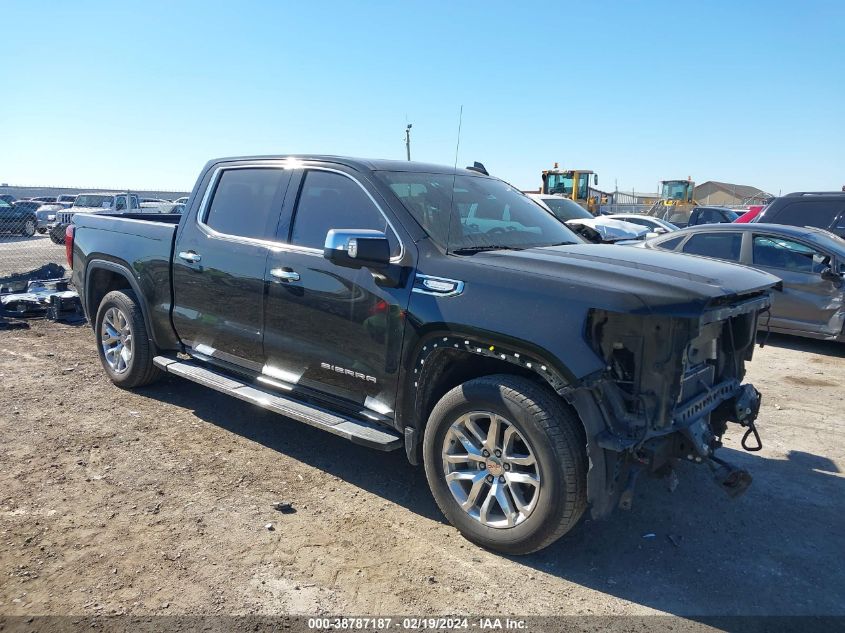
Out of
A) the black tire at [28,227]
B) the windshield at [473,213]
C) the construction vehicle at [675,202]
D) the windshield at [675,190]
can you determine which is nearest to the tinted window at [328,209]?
the windshield at [473,213]

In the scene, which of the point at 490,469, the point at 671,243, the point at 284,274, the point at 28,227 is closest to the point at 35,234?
the point at 28,227

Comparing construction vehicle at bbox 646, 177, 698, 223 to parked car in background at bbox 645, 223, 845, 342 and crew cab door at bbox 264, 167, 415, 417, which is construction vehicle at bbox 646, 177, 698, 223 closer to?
parked car in background at bbox 645, 223, 845, 342

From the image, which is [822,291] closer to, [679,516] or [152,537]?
[679,516]

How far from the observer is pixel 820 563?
11.4 ft

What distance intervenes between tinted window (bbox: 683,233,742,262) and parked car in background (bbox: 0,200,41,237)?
2431 centimetres

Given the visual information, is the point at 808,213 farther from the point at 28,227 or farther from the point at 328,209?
the point at 28,227

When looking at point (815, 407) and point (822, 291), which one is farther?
point (822, 291)

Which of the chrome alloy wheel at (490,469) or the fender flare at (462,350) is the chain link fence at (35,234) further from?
the chrome alloy wheel at (490,469)

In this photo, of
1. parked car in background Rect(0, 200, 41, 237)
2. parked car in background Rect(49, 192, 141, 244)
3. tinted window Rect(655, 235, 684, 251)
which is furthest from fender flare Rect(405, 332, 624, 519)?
parked car in background Rect(0, 200, 41, 237)

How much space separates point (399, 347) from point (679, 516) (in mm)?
1944

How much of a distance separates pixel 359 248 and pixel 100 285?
12.2 ft

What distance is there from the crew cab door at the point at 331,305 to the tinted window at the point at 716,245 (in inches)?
233

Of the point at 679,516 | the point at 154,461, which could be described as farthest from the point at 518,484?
the point at 154,461

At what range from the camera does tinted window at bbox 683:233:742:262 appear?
866 centimetres
